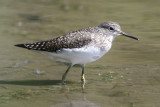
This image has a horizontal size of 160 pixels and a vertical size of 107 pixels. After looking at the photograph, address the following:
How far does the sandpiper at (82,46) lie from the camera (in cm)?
904

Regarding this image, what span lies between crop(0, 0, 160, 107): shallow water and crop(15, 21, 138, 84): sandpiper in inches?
26.9

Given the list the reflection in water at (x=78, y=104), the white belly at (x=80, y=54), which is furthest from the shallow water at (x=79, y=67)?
the white belly at (x=80, y=54)

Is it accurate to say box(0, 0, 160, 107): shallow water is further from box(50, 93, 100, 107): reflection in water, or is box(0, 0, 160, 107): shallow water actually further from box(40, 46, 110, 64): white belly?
box(40, 46, 110, 64): white belly

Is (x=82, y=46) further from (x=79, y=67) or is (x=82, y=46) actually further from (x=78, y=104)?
(x=79, y=67)

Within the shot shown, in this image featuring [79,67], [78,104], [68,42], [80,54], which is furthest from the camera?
[79,67]

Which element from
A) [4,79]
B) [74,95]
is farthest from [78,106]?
[4,79]

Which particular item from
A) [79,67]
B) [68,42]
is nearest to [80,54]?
[68,42]

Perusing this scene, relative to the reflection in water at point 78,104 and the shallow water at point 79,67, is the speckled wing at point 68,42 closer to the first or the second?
the shallow water at point 79,67

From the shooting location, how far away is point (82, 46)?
9.03 m

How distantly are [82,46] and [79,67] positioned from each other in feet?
6.17

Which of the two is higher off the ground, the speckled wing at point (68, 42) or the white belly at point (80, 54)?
the speckled wing at point (68, 42)

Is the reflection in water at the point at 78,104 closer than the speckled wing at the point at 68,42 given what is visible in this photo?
Yes

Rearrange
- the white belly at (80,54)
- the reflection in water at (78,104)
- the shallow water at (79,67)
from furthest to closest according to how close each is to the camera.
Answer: the white belly at (80,54), the shallow water at (79,67), the reflection in water at (78,104)

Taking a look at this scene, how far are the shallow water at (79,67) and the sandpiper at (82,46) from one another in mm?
683
